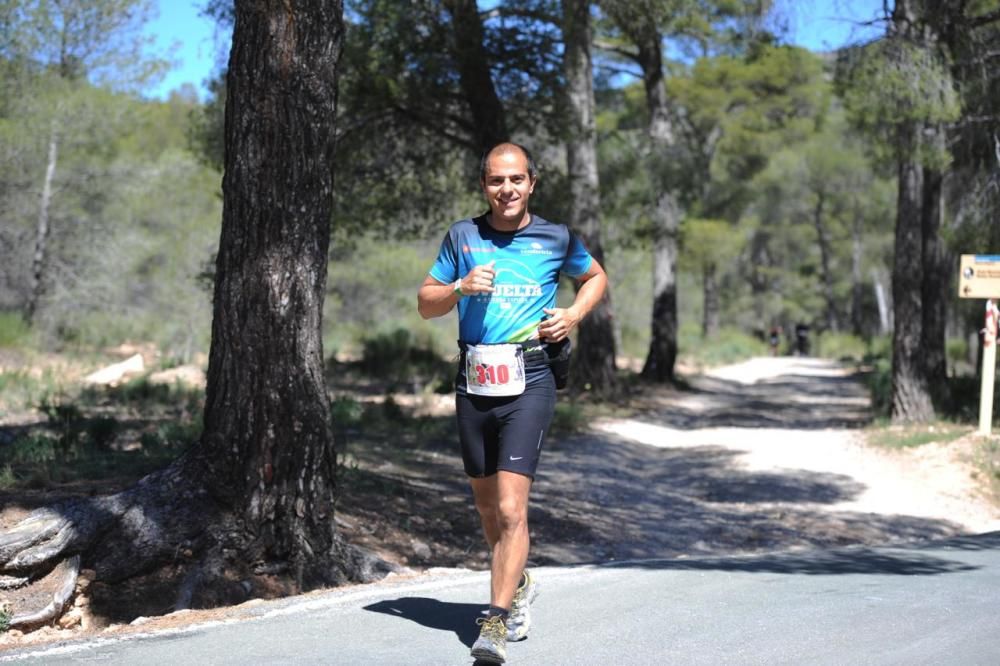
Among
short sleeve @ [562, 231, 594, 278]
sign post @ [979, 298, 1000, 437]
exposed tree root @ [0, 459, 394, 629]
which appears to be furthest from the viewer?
sign post @ [979, 298, 1000, 437]

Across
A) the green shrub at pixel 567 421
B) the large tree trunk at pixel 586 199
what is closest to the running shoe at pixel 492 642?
the green shrub at pixel 567 421

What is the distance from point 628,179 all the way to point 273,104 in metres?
17.6

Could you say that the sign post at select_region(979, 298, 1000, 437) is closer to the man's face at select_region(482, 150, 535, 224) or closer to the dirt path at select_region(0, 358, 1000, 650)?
the dirt path at select_region(0, 358, 1000, 650)

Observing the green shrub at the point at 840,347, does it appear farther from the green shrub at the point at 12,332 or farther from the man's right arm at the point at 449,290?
the man's right arm at the point at 449,290

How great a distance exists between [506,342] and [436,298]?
0.37 meters

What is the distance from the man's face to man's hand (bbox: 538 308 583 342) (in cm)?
46

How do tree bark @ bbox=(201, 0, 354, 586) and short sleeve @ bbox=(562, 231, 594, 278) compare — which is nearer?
short sleeve @ bbox=(562, 231, 594, 278)

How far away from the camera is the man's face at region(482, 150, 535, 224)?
5023 mm

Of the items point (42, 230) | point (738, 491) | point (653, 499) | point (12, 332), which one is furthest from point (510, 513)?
point (42, 230)

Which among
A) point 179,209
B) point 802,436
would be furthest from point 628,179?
point 179,209

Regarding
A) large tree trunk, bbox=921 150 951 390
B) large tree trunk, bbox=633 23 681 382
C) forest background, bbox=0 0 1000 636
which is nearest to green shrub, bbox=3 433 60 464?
forest background, bbox=0 0 1000 636

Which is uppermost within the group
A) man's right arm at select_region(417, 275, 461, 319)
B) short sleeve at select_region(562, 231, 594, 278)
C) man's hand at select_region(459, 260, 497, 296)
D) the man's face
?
the man's face

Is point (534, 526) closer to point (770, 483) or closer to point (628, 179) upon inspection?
point (770, 483)

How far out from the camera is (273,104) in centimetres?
690
